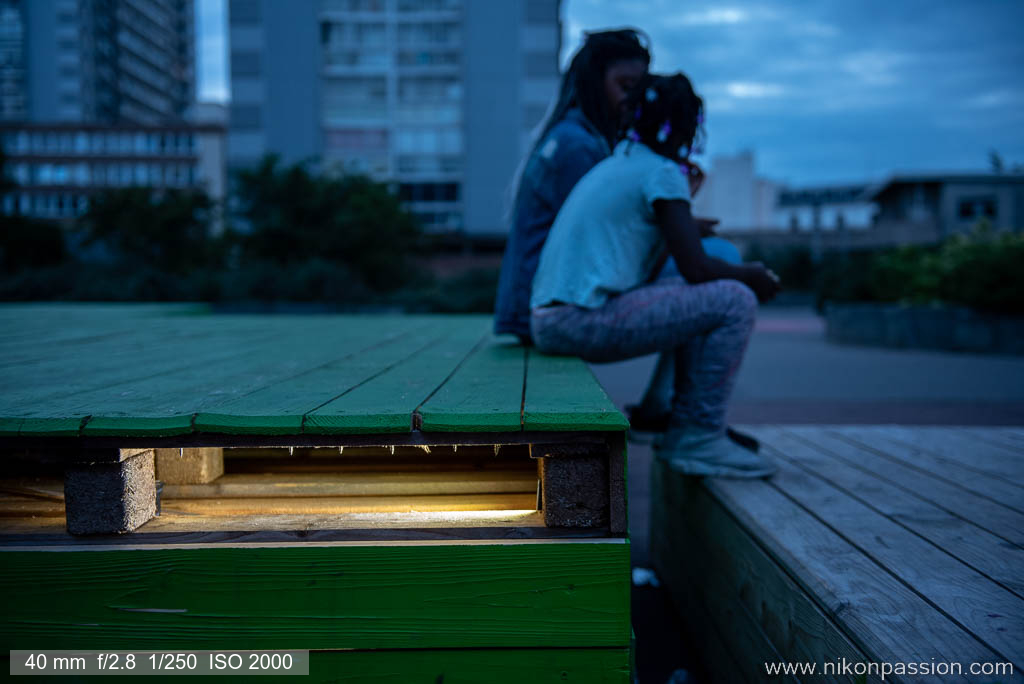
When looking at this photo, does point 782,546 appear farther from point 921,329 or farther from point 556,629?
point 921,329

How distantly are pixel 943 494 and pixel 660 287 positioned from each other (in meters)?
0.97

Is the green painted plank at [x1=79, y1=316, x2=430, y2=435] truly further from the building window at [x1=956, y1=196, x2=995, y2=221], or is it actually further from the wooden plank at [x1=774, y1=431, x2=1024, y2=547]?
the building window at [x1=956, y1=196, x2=995, y2=221]

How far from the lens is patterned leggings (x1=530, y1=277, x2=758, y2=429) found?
2.03m

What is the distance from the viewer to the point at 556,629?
1.17 m

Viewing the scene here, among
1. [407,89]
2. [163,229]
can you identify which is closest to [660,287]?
[163,229]

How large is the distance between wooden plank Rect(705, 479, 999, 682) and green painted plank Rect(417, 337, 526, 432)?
0.65 metres

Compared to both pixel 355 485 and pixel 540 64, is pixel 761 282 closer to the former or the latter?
pixel 355 485

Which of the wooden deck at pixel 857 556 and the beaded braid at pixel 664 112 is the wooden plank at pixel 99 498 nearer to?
the wooden deck at pixel 857 556

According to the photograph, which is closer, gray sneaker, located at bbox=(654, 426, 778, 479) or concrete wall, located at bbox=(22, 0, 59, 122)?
gray sneaker, located at bbox=(654, 426, 778, 479)

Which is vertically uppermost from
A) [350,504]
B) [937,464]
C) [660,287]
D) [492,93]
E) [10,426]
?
[492,93]

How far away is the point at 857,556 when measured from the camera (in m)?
1.38

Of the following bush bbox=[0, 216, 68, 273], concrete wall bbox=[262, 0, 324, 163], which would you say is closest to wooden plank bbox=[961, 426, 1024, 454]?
bush bbox=[0, 216, 68, 273]

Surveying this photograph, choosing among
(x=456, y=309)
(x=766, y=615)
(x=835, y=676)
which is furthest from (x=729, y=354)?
(x=456, y=309)

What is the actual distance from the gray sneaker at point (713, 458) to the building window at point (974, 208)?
130 feet
